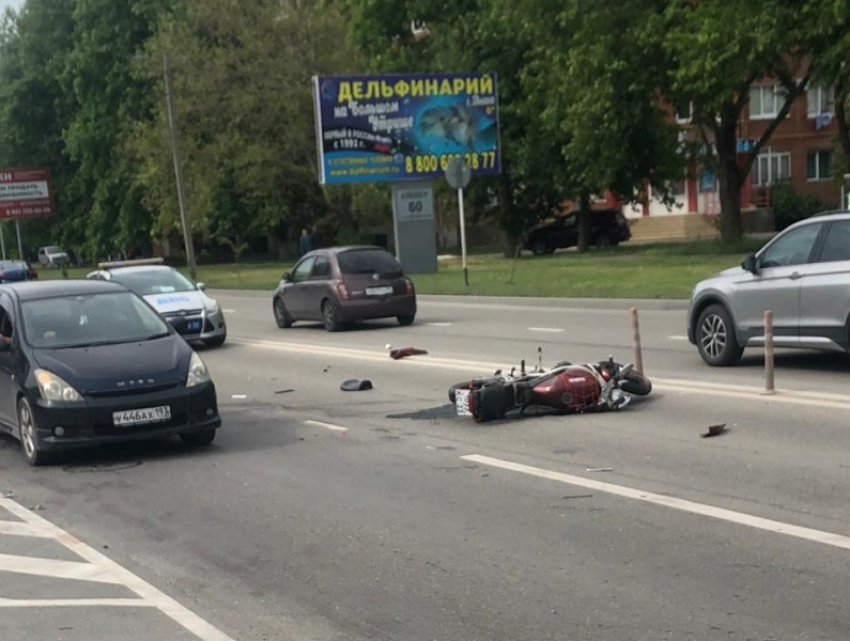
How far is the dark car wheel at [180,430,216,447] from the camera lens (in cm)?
1127

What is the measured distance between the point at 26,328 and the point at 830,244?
27.6 ft

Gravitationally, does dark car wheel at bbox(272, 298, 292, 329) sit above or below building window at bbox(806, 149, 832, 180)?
below

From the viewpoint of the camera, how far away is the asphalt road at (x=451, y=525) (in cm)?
612

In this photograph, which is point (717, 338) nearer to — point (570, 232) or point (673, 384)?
point (673, 384)

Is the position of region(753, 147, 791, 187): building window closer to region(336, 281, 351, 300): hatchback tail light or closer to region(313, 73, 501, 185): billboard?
region(313, 73, 501, 185): billboard

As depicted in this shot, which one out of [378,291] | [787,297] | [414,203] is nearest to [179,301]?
[378,291]

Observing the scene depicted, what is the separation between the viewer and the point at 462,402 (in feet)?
39.4

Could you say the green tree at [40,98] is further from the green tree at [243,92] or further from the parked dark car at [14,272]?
the green tree at [243,92]

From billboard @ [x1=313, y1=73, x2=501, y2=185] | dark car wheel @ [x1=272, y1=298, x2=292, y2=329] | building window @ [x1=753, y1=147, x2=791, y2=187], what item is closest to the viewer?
dark car wheel @ [x1=272, y1=298, x2=292, y2=329]

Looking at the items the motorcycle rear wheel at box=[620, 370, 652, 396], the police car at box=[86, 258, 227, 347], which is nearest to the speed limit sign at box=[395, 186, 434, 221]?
the police car at box=[86, 258, 227, 347]

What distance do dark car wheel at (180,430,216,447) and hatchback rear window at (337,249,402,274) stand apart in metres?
12.4

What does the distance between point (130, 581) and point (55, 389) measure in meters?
3.82

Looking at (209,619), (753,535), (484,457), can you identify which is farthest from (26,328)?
(753,535)

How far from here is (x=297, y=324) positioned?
26797mm
